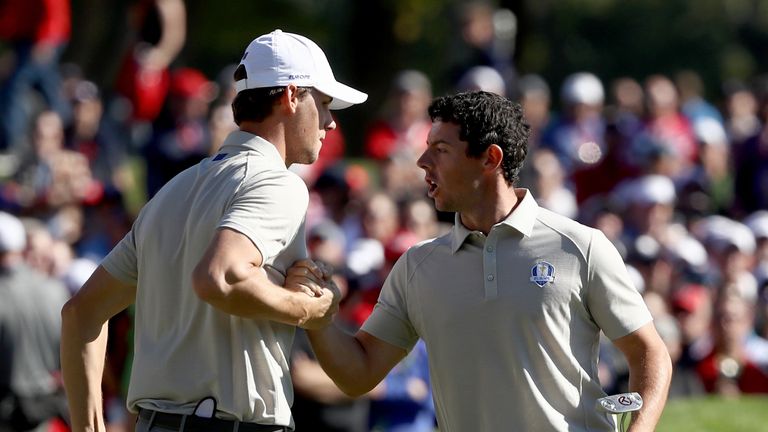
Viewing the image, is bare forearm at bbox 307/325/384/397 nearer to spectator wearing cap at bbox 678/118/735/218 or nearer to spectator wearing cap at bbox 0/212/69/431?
spectator wearing cap at bbox 0/212/69/431

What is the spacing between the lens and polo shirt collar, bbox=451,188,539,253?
5.04 metres

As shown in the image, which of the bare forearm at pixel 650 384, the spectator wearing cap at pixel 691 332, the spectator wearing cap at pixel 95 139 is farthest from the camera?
the spectator wearing cap at pixel 95 139

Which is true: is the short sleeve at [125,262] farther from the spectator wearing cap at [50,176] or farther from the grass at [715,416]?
the spectator wearing cap at [50,176]

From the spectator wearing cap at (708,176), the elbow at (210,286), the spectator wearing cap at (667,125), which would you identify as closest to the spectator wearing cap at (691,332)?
the spectator wearing cap at (708,176)

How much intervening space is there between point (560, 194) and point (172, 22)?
14.1 ft

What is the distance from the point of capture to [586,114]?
46.5 ft

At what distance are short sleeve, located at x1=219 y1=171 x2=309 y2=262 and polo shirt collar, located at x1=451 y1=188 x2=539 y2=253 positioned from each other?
0.65 metres

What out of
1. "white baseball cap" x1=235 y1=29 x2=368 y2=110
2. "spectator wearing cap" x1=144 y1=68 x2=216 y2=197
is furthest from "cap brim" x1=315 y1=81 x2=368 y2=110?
"spectator wearing cap" x1=144 y1=68 x2=216 y2=197

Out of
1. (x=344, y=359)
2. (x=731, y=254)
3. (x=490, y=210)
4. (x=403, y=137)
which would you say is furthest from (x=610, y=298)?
(x=403, y=137)

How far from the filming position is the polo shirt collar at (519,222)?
504 cm

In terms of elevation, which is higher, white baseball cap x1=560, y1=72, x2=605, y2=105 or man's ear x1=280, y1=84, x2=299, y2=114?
man's ear x1=280, y1=84, x2=299, y2=114

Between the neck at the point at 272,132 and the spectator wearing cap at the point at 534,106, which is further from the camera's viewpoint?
the spectator wearing cap at the point at 534,106

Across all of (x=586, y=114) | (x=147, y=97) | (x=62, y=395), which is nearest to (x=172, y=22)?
(x=147, y=97)

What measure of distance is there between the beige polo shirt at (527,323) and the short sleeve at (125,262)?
106 cm
